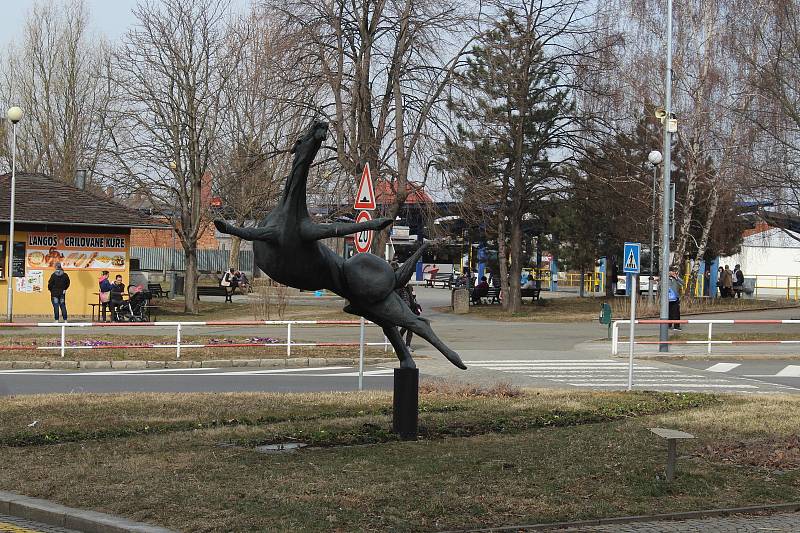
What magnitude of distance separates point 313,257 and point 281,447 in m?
2.04

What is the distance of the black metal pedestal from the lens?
446 inches

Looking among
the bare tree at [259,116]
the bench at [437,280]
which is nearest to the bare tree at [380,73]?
the bare tree at [259,116]

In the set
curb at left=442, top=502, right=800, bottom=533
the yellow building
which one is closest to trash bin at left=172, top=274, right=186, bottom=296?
the yellow building

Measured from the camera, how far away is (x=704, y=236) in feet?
152

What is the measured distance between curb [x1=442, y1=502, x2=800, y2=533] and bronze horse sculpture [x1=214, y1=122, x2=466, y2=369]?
306cm

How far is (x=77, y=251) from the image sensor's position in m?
37.7

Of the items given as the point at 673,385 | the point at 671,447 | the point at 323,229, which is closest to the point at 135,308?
the point at 673,385

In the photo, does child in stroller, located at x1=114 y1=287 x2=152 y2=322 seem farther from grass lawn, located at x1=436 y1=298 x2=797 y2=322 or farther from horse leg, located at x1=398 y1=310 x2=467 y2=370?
horse leg, located at x1=398 y1=310 x2=467 y2=370

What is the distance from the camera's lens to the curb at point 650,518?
775cm

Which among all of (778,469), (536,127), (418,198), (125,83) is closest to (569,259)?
(536,127)

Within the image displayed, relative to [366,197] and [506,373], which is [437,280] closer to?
[506,373]

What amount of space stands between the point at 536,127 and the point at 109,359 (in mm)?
24754

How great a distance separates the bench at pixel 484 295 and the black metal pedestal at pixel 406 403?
38937mm

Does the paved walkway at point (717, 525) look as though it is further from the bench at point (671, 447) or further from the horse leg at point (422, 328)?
the horse leg at point (422, 328)
